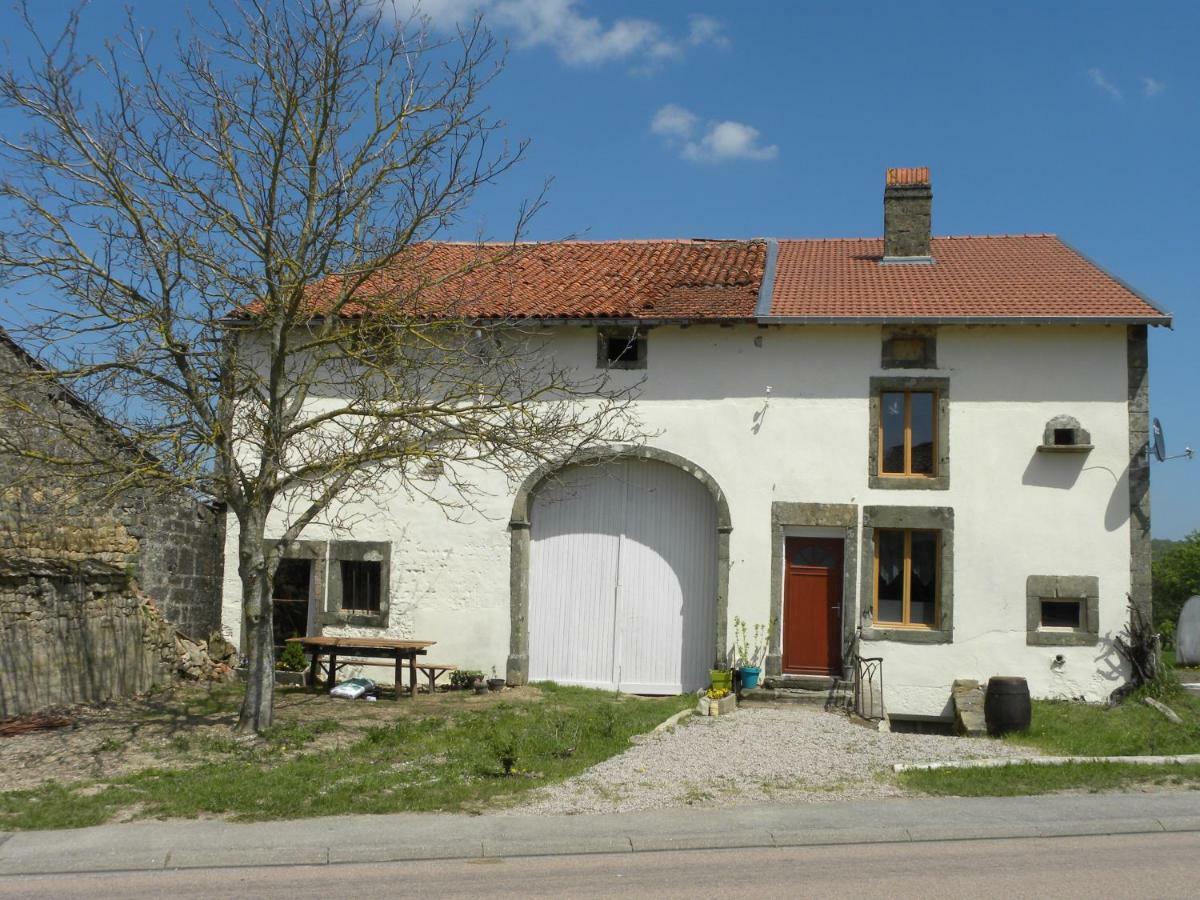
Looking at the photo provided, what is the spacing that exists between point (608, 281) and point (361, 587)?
6.00 m

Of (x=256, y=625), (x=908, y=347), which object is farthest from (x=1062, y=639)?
(x=256, y=625)

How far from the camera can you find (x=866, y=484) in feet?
51.7

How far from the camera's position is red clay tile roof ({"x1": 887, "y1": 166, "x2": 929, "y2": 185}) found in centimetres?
1823

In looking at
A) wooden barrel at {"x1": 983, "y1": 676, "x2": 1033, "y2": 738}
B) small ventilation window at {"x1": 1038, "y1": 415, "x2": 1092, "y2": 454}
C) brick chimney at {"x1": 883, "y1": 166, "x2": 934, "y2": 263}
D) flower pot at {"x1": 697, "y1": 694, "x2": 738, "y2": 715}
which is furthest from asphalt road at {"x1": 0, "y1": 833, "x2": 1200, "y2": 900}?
brick chimney at {"x1": 883, "y1": 166, "x2": 934, "y2": 263}

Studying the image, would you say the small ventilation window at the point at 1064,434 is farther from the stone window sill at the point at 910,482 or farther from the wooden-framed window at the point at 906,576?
the wooden-framed window at the point at 906,576

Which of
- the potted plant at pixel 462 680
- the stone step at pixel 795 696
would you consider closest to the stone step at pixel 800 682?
the stone step at pixel 795 696

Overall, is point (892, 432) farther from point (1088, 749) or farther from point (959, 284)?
point (1088, 749)

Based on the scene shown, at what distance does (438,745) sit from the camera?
1108 cm

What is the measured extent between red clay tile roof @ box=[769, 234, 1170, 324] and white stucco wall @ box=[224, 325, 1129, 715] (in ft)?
1.22

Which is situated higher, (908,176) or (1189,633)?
(908,176)

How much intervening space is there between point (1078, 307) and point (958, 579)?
13.4 feet

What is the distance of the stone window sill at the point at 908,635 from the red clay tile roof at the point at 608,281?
475 centimetres

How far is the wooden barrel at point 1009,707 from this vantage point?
13.2 meters

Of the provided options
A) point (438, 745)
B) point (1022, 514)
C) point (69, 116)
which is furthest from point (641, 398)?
point (69, 116)
